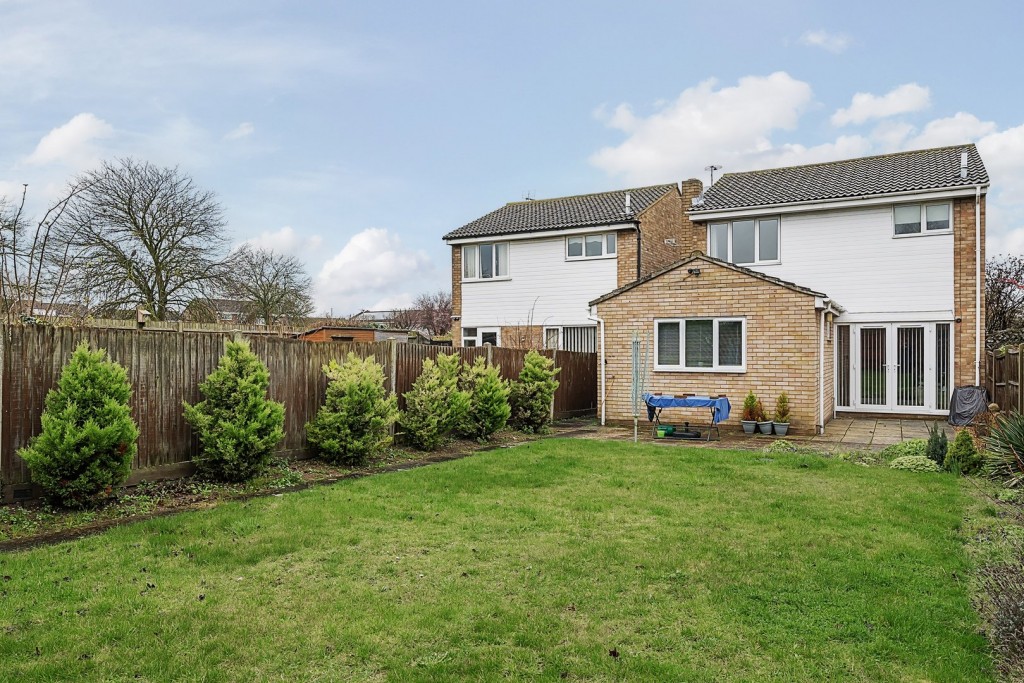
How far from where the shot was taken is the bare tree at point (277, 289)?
3678cm

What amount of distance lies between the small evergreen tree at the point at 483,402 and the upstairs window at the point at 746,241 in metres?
9.72

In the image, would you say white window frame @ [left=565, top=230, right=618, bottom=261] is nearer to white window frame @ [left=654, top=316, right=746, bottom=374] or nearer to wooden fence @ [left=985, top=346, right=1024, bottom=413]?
white window frame @ [left=654, top=316, right=746, bottom=374]

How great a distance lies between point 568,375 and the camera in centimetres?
1847

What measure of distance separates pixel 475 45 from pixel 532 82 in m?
1.81

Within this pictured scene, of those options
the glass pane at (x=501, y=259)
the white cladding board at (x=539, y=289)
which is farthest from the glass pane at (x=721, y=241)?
the glass pane at (x=501, y=259)

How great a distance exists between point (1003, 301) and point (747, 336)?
1368cm

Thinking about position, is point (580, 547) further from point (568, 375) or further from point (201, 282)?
point (201, 282)

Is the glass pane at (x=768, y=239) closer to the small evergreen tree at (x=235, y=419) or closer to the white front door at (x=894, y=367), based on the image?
the white front door at (x=894, y=367)

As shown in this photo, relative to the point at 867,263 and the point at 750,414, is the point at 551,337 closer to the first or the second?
the point at 750,414

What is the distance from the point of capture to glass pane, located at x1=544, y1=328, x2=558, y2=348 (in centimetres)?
2316

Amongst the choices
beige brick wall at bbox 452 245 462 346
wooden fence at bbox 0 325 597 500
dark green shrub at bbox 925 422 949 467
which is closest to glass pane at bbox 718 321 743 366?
dark green shrub at bbox 925 422 949 467

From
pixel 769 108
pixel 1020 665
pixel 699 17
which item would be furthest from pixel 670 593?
pixel 769 108

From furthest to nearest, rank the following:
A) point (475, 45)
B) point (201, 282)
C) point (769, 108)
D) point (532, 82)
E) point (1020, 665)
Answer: point (201, 282)
point (769, 108)
point (532, 82)
point (475, 45)
point (1020, 665)

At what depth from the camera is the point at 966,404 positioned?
51.7 feet
